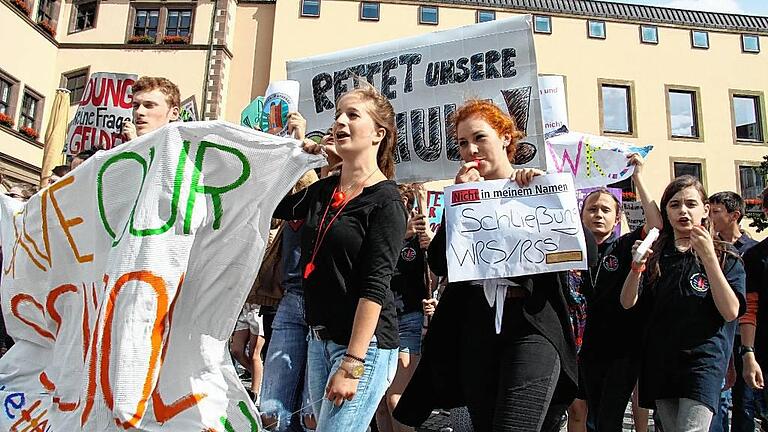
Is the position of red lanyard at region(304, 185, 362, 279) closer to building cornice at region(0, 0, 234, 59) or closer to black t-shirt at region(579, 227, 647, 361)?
black t-shirt at region(579, 227, 647, 361)

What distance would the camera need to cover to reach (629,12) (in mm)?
28094

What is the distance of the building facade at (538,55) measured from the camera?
26.0 m

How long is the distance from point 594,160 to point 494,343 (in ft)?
14.9

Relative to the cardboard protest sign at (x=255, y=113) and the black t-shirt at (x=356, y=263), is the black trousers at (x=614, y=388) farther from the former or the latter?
the cardboard protest sign at (x=255, y=113)

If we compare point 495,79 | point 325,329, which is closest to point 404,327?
point 495,79

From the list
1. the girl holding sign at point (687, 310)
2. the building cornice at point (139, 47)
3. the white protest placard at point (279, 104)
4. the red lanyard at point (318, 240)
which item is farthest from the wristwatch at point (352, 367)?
the building cornice at point (139, 47)

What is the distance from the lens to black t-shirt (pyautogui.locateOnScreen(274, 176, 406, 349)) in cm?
250

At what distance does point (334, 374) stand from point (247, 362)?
4745 millimetres

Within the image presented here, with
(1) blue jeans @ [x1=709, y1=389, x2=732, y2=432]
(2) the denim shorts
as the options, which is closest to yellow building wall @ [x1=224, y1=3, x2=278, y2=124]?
(2) the denim shorts

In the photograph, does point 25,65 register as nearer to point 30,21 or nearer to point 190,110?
point 30,21

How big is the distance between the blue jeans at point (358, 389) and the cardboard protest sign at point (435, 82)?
241 centimetres

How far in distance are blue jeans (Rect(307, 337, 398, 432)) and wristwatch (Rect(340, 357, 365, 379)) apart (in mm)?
97

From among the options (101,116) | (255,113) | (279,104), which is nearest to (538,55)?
(101,116)

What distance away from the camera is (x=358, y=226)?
8.54ft
